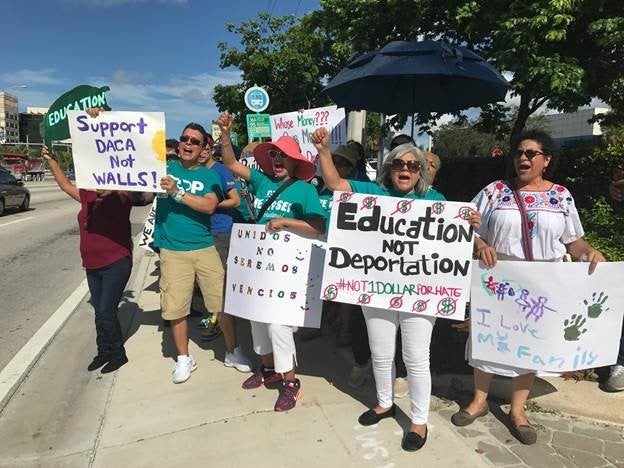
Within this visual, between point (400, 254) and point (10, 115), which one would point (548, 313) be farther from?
point (10, 115)

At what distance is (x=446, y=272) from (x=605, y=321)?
1.07 metres

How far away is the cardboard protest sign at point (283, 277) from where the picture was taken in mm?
3453

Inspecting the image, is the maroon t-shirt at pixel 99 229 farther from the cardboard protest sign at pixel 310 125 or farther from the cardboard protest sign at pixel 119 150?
the cardboard protest sign at pixel 310 125

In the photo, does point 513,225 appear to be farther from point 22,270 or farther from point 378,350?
point 22,270

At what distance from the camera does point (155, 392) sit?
151 inches

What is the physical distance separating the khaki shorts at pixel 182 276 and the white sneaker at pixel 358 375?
4.17 ft

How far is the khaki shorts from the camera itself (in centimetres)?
388

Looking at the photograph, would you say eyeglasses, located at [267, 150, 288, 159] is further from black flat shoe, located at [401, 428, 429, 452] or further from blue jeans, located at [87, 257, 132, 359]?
black flat shoe, located at [401, 428, 429, 452]

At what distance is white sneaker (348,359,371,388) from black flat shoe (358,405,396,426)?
0.48 m

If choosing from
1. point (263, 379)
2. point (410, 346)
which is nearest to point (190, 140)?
point (263, 379)

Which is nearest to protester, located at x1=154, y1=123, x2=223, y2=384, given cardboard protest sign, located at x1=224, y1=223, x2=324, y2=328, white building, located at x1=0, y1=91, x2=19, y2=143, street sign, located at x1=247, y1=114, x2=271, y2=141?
cardboard protest sign, located at x1=224, y1=223, x2=324, y2=328

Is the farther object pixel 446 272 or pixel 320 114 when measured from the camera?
pixel 320 114

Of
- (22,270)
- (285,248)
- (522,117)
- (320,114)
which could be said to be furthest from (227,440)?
(522,117)

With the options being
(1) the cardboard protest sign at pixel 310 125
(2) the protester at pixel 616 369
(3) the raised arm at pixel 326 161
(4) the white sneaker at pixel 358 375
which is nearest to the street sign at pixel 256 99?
(1) the cardboard protest sign at pixel 310 125
